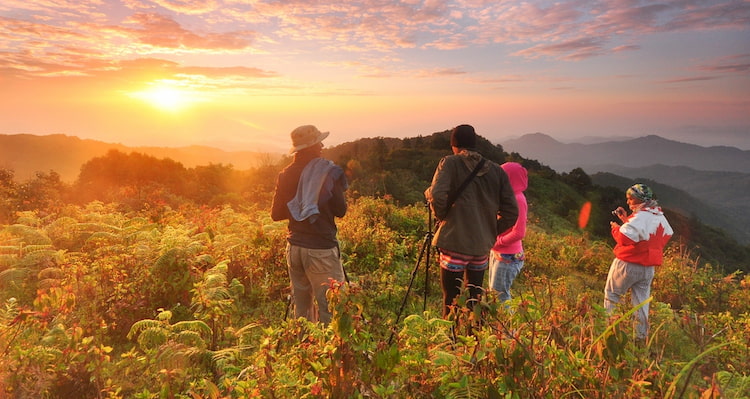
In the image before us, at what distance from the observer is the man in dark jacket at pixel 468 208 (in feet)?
14.3

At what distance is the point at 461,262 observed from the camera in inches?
174

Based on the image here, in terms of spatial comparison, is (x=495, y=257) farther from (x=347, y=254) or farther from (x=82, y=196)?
(x=82, y=196)

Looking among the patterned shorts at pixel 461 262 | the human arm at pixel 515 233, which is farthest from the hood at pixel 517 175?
the patterned shorts at pixel 461 262

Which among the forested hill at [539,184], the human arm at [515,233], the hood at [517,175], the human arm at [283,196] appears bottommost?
the forested hill at [539,184]

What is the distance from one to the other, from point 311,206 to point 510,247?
264 centimetres

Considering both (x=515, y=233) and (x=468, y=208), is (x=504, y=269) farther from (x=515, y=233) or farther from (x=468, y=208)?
(x=468, y=208)

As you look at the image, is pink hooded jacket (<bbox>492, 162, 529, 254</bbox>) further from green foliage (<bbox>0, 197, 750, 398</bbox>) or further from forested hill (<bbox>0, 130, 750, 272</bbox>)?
forested hill (<bbox>0, 130, 750, 272</bbox>)

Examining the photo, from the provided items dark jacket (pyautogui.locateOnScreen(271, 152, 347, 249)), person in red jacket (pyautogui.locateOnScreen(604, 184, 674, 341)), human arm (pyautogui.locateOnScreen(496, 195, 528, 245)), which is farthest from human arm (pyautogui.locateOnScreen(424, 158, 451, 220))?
person in red jacket (pyautogui.locateOnScreen(604, 184, 674, 341))

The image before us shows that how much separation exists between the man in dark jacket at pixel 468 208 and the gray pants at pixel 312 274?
127 centimetres

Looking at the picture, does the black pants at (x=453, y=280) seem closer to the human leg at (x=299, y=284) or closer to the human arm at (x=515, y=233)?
the human arm at (x=515, y=233)

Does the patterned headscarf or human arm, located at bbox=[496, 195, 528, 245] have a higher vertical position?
the patterned headscarf

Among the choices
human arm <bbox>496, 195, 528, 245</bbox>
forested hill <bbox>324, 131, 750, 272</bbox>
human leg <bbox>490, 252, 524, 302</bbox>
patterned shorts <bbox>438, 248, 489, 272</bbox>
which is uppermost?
human arm <bbox>496, 195, 528, 245</bbox>

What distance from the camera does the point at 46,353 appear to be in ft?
12.0

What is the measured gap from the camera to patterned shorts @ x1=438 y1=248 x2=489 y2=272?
175 inches
